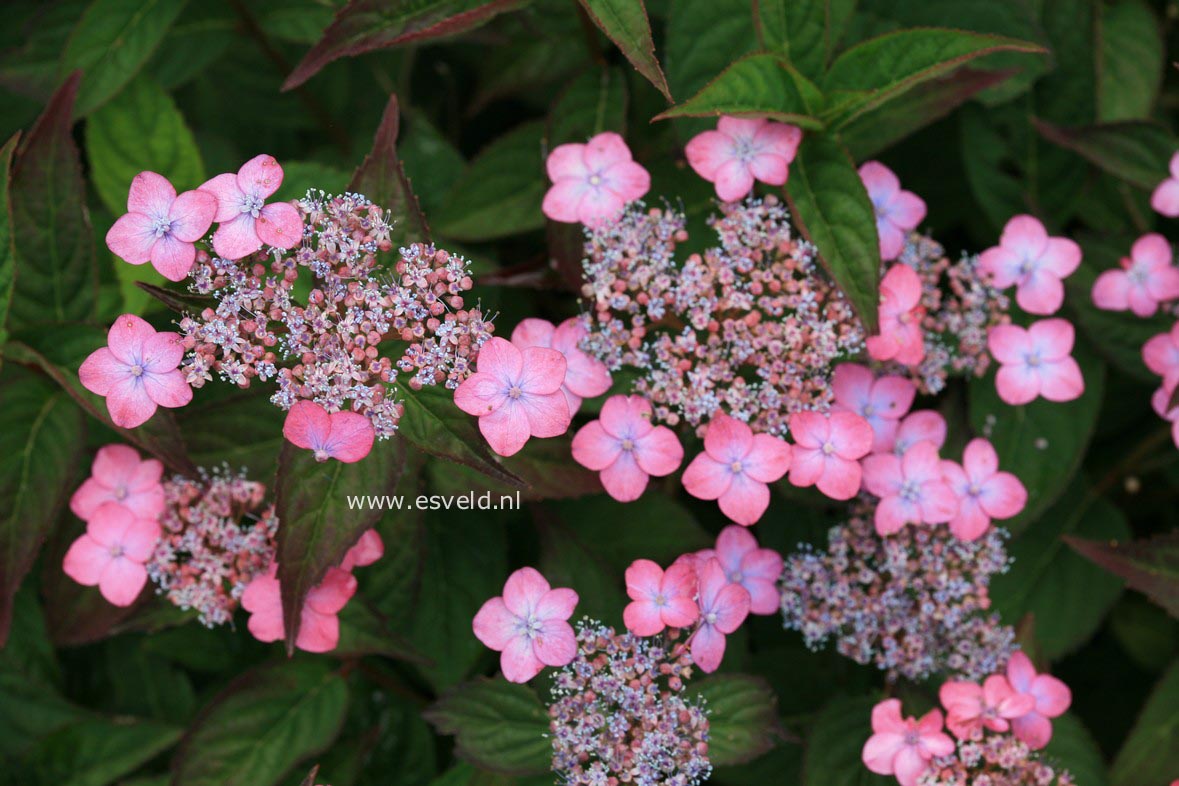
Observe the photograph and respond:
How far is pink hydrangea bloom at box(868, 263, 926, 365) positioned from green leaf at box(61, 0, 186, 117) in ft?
3.83

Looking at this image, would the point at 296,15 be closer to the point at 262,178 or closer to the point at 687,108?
the point at 262,178

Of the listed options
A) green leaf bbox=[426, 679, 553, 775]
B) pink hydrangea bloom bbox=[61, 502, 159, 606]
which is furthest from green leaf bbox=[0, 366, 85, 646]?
green leaf bbox=[426, 679, 553, 775]

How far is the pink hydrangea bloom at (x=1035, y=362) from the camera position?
1.58 meters

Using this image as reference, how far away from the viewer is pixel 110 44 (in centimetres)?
168

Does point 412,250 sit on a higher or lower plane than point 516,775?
higher

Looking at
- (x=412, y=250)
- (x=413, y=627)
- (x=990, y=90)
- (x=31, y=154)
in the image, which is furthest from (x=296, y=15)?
(x=990, y=90)

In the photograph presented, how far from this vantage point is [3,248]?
1.33m

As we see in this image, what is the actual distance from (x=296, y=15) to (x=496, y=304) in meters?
0.63

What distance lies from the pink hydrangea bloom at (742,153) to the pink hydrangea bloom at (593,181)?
0.08m

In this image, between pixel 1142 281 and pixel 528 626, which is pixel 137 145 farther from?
pixel 1142 281

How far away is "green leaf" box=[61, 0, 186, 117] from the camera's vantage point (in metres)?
1.67

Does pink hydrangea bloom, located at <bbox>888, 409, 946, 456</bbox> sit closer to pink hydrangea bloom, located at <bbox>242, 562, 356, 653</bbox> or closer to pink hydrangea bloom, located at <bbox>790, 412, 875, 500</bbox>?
pink hydrangea bloom, located at <bbox>790, 412, 875, 500</bbox>

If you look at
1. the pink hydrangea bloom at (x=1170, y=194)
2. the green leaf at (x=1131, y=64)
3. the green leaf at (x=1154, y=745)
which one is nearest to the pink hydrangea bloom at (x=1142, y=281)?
the pink hydrangea bloom at (x=1170, y=194)

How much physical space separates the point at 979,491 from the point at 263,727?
1039mm
